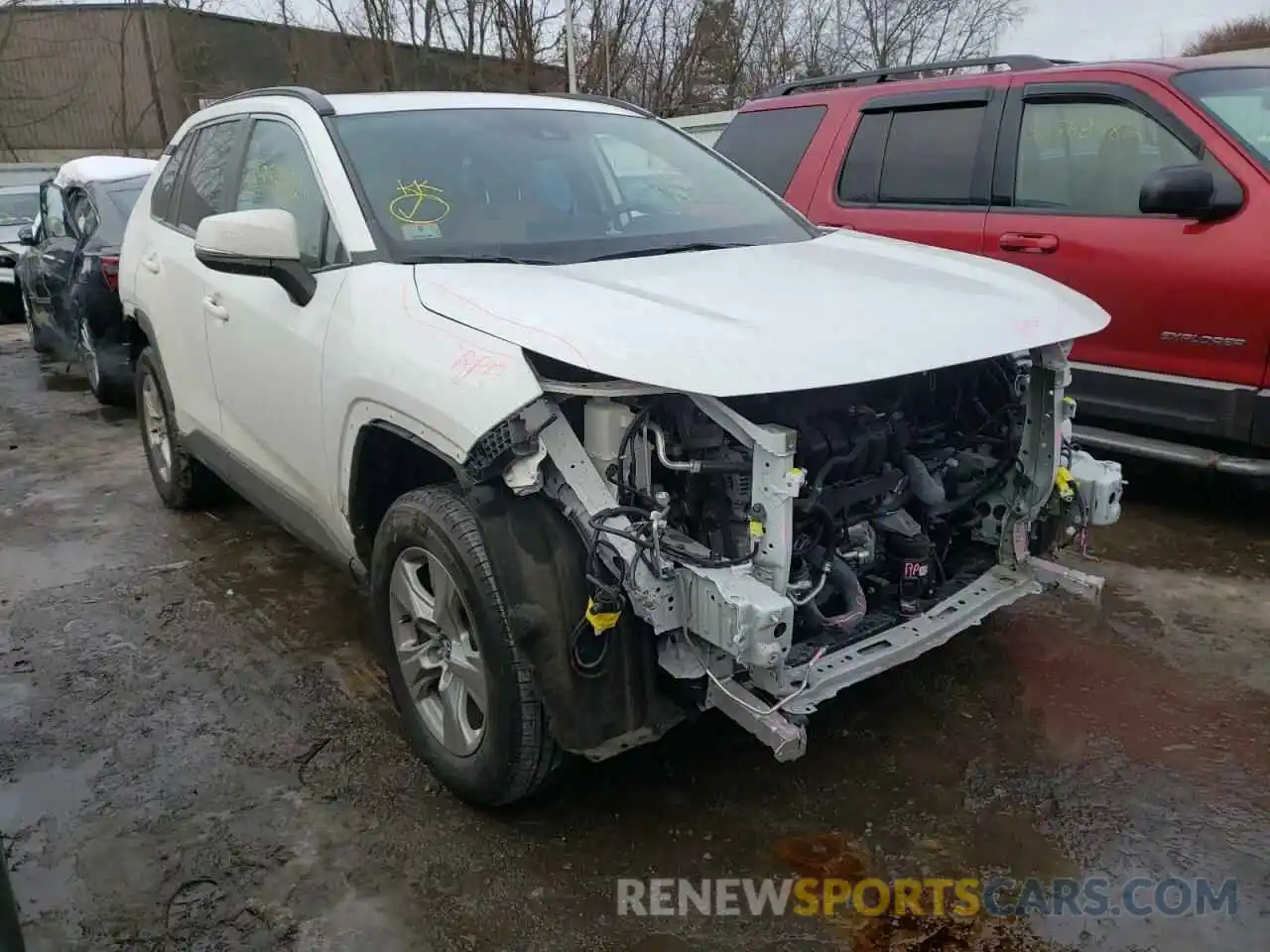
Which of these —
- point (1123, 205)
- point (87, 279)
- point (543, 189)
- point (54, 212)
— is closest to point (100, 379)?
point (87, 279)

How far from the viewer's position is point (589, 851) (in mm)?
2727

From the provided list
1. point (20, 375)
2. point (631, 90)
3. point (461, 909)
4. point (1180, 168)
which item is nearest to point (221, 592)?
point (461, 909)

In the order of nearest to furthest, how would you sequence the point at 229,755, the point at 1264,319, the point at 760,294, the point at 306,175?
the point at 760,294 → the point at 229,755 → the point at 306,175 → the point at 1264,319

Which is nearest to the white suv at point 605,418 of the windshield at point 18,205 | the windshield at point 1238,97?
the windshield at point 1238,97

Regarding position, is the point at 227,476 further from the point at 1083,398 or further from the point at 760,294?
the point at 1083,398

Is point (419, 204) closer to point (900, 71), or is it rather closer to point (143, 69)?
point (900, 71)

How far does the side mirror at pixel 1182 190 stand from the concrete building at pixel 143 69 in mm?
24924

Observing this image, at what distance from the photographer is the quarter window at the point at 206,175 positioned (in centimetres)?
420

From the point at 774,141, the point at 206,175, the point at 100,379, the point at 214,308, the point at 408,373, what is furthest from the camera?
the point at 100,379

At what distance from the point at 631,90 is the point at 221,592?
26.1 metres

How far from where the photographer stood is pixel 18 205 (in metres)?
13.3

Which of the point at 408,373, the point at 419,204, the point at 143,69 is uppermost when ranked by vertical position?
the point at 143,69

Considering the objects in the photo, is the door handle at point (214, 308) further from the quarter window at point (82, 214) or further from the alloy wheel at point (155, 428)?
the quarter window at point (82, 214)

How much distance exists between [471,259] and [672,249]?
0.67 meters
